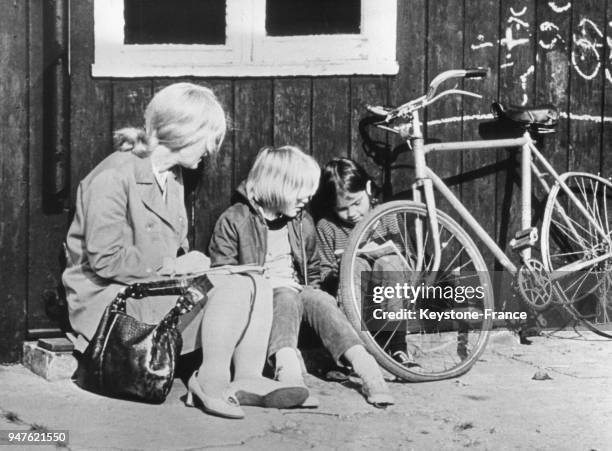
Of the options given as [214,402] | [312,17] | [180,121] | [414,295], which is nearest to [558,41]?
[312,17]

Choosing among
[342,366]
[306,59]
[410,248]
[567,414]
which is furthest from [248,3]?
[567,414]

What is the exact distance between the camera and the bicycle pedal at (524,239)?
533 centimetres

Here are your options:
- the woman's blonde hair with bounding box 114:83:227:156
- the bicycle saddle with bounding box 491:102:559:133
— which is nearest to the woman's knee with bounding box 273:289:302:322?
the woman's blonde hair with bounding box 114:83:227:156

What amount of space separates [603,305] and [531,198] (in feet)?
2.35

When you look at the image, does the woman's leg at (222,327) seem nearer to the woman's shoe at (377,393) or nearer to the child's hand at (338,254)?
the woman's shoe at (377,393)

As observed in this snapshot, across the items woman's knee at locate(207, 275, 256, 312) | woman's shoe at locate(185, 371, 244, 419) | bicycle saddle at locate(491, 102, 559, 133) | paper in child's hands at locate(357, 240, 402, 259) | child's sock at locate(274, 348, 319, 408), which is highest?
bicycle saddle at locate(491, 102, 559, 133)

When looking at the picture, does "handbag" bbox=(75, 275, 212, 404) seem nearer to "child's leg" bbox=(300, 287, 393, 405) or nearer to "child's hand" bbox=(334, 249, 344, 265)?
"child's leg" bbox=(300, 287, 393, 405)

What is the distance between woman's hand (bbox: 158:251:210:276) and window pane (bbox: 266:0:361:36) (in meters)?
1.37

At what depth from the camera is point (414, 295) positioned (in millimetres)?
4996

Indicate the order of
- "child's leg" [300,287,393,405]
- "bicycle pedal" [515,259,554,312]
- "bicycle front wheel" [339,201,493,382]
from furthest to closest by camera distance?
"bicycle pedal" [515,259,554,312] < "bicycle front wheel" [339,201,493,382] < "child's leg" [300,287,393,405]

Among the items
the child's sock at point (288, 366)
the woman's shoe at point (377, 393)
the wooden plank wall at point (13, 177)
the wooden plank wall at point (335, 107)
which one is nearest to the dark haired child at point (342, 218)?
the wooden plank wall at point (335, 107)

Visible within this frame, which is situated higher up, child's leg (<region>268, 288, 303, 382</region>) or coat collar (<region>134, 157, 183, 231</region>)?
coat collar (<region>134, 157, 183, 231</region>)

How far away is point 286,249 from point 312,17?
1245mm

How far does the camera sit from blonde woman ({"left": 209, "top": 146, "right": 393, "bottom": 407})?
14.8 ft
